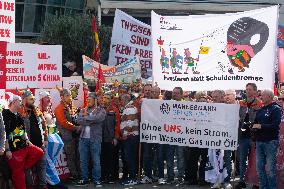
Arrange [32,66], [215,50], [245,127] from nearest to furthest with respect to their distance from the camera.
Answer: [245,127] < [32,66] < [215,50]

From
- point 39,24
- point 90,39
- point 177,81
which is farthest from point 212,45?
point 39,24

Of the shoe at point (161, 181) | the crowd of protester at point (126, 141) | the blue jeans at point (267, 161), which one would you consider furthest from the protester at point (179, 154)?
the blue jeans at point (267, 161)

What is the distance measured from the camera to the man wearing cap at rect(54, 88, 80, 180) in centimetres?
1192

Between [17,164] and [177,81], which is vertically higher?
Result: [177,81]

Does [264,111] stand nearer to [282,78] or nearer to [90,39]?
[282,78]

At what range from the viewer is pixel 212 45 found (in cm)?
1191

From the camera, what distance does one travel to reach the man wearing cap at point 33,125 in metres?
10.1

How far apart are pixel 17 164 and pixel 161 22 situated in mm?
4504

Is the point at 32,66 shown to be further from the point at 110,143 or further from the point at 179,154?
the point at 179,154

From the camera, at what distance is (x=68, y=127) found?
473 inches


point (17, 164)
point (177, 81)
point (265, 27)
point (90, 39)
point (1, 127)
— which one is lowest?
point (17, 164)

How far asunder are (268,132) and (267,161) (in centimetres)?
48

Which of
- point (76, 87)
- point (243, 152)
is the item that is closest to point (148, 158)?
point (243, 152)

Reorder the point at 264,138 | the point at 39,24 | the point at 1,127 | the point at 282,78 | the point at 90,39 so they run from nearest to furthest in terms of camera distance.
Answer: the point at 1,127 < the point at 264,138 < the point at 282,78 < the point at 90,39 < the point at 39,24
